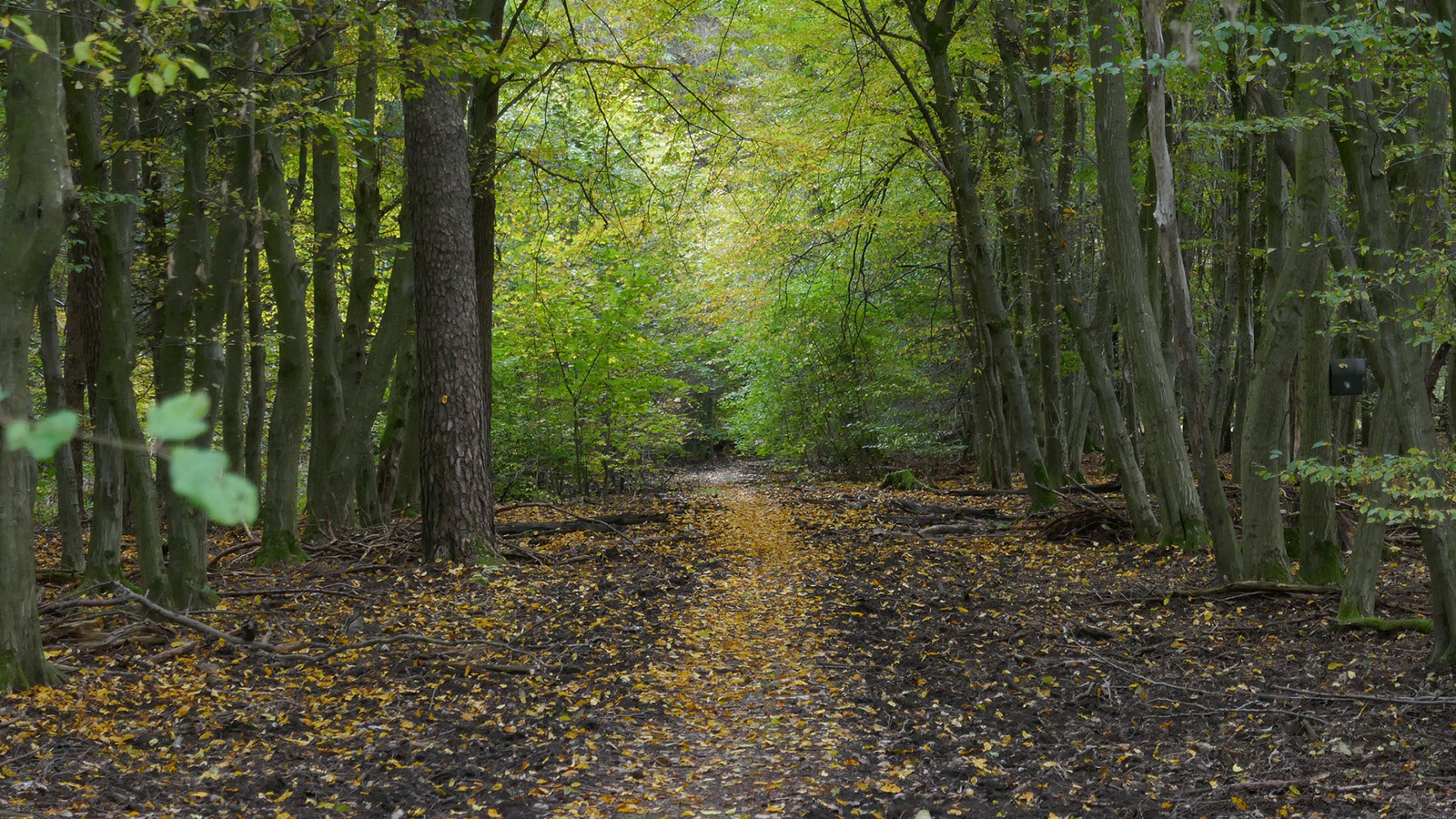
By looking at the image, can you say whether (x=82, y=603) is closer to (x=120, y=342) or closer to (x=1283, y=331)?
(x=120, y=342)

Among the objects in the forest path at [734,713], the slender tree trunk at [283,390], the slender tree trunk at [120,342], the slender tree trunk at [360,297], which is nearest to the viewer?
the forest path at [734,713]

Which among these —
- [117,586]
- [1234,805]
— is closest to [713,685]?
[1234,805]

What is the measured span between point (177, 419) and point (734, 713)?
5059mm

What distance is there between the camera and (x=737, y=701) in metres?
5.61

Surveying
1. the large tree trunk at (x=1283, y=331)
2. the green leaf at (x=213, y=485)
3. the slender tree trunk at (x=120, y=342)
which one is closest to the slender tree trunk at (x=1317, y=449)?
the large tree trunk at (x=1283, y=331)

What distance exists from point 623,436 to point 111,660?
10505 millimetres

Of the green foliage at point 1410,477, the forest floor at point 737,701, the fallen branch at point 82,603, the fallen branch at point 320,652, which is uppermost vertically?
the green foliage at point 1410,477

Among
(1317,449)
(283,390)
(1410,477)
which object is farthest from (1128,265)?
(283,390)

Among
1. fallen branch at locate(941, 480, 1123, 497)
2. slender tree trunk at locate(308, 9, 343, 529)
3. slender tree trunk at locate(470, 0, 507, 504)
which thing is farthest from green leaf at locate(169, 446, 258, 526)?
fallen branch at locate(941, 480, 1123, 497)

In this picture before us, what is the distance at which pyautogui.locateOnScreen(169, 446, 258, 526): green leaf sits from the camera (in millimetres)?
639

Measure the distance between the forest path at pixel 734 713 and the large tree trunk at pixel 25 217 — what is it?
3.21 m

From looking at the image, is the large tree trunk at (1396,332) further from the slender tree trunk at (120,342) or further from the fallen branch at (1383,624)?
the slender tree trunk at (120,342)

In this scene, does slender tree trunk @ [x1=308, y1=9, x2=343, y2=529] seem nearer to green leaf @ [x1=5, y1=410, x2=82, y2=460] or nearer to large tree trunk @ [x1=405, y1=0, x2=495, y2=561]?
large tree trunk @ [x1=405, y1=0, x2=495, y2=561]

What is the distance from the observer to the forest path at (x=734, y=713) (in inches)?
167
